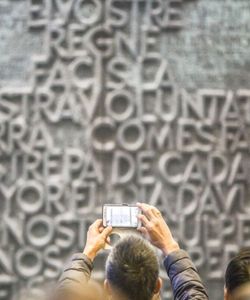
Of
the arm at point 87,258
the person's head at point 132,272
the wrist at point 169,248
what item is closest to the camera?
the person's head at point 132,272

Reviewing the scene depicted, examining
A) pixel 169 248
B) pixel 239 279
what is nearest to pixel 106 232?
pixel 169 248

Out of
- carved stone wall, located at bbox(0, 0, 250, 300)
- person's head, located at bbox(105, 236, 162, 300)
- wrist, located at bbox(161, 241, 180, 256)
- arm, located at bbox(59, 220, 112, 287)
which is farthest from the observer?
carved stone wall, located at bbox(0, 0, 250, 300)

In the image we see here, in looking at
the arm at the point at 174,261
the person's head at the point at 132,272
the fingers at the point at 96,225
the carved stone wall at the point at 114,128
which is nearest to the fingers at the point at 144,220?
the arm at the point at 174,261

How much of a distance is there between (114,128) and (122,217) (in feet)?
6.19

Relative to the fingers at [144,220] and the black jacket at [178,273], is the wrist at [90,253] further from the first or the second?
the fingers at [144,220]

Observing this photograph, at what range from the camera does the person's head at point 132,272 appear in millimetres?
1770

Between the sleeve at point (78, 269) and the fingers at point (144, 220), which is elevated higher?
the fingers at point (144, 220)

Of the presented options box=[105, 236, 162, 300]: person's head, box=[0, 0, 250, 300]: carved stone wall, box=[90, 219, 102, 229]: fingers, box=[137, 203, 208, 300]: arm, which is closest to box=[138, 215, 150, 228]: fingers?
box=[137, 203, 208, 300]: arm

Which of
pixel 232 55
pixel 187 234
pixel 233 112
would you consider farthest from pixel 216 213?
pixel 232 55

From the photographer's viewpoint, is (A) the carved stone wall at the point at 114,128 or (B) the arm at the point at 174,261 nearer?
(B) the arm at the point at 174,261

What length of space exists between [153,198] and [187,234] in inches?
10.1

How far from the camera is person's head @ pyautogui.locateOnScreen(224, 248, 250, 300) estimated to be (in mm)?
1797

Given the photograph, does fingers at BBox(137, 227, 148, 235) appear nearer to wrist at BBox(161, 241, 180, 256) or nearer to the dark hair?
wrist at BBox(161, 241, 180, 256)

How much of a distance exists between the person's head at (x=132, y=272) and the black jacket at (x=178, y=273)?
108mm
